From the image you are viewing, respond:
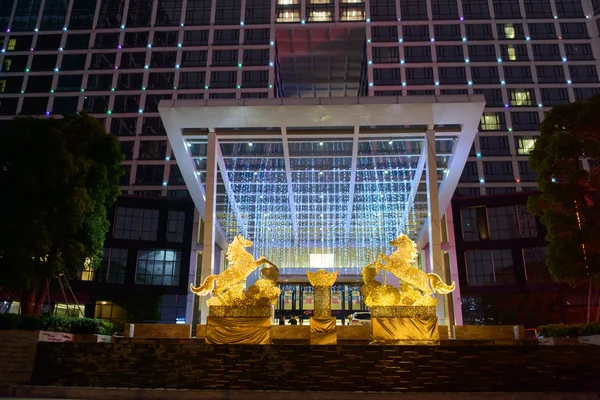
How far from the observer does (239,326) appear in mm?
9867

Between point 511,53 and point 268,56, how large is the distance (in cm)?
2109

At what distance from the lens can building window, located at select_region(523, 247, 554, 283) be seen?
26.6 metres

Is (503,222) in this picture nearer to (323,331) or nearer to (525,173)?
(525,173)

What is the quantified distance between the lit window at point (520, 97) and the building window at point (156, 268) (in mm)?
30292

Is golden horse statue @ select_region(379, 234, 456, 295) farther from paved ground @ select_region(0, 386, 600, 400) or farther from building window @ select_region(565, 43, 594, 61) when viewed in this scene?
building window @ select_region(565, 43, 594, 61)

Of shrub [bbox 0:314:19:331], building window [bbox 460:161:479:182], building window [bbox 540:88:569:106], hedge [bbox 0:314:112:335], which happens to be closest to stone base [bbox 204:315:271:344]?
hedge [bbox 0:314:112:335]

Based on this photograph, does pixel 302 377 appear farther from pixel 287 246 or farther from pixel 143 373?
pixel 287 246

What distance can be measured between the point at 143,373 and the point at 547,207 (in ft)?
33.3

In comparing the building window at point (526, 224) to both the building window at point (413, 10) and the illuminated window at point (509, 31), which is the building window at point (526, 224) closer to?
the illuminated window at point (509, 31)

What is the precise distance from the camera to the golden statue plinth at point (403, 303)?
9.80m

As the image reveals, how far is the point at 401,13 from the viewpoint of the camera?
42.8 metres

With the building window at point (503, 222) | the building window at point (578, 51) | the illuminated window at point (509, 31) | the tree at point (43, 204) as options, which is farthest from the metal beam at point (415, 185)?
the building window at point (578, 51)

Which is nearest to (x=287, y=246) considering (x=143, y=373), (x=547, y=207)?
(x=547, y=207)

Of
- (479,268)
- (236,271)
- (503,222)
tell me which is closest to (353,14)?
(503,222)
